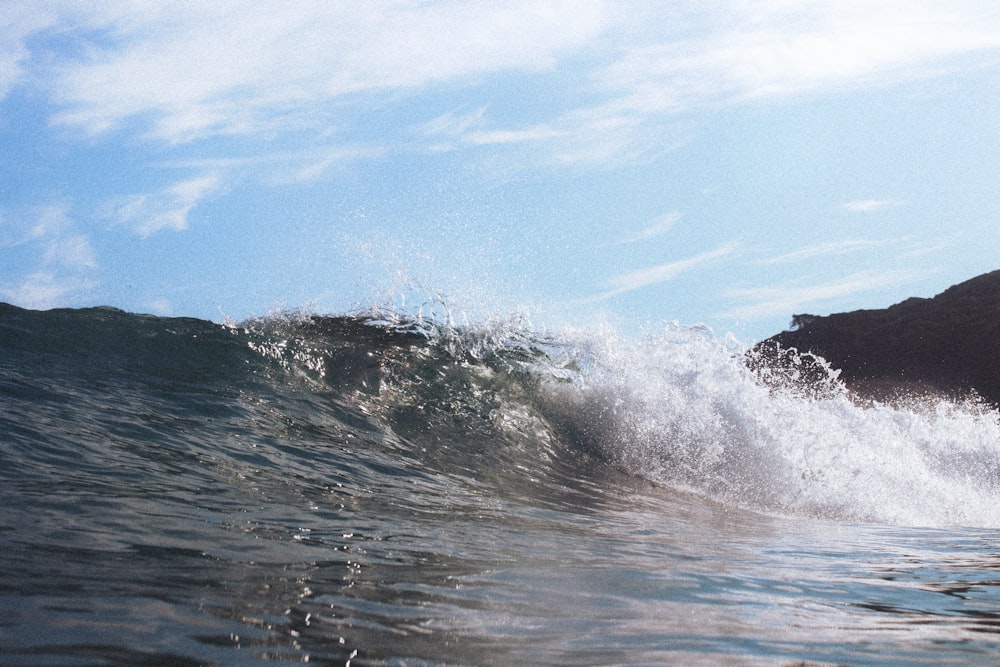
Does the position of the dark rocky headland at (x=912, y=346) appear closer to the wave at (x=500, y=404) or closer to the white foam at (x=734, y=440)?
the white foam at (x=734, y=440)

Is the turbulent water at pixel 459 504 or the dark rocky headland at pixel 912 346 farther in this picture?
the dark rocky headland at pixel 912 346

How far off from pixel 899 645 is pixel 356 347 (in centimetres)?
668

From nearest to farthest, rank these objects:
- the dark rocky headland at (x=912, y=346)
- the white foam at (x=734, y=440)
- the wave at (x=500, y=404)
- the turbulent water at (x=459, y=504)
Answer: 1. the turbulent water at (x=459, y=504)
2. the wave at (x=500, y=404)
3. the white foam at (x=734, y=440)
4. the dark rocky headland at (x=912, y=346)

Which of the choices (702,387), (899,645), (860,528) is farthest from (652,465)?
(899,645)

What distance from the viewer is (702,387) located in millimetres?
8578

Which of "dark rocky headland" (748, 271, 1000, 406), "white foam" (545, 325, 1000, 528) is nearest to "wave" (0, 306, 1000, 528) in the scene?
"white foam" (545, 325, 1000, 528)

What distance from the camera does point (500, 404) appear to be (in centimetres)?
817

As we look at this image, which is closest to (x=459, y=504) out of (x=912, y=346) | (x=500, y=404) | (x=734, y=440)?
(x=500, y=404)

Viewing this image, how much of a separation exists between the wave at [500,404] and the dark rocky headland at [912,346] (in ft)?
25.1

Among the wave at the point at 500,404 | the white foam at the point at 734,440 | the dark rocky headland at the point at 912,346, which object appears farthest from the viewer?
the dark rocky headland at the point at 912,346

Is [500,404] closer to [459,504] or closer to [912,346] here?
[459,504]

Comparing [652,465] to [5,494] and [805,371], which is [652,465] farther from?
[805,371]

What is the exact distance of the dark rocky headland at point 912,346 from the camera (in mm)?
18000

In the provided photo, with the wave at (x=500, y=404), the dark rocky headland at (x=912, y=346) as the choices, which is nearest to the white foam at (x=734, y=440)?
the wave at (x=500, y=404)
